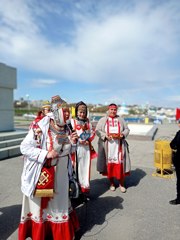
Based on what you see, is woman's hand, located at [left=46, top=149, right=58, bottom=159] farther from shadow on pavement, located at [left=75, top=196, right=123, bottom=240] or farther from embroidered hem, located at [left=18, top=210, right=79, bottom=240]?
shadow on pavement, located at [left=75, top=196, right=123, bottom=240]

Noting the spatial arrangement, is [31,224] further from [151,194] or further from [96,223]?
→ [151,194]

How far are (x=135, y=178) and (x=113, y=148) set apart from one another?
1.47 meters

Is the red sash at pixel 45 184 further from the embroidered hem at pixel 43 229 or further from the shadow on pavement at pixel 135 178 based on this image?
the shadow on pavement at pixel 135 178

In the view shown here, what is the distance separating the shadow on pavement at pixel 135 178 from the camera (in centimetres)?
517

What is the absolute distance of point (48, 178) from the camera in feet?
8.22

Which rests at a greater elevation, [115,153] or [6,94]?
[6,94]

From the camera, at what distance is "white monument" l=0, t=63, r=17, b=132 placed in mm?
8797

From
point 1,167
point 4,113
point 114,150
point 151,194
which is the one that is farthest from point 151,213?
point 4,113

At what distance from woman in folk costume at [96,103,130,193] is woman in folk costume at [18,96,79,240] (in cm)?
200

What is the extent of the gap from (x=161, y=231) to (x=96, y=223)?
94cm

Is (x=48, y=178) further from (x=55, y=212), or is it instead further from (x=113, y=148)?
(x=113, y=148)

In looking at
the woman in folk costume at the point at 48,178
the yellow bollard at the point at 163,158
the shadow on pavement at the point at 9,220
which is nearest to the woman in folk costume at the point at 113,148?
the yellow bollard at the point at 163,158

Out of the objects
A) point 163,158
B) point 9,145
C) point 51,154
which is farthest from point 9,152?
point 51,154

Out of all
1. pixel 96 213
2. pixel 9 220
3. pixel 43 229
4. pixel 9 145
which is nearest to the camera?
pixel 43 229
